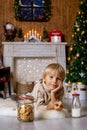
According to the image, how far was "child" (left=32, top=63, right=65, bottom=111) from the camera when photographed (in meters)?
2.39

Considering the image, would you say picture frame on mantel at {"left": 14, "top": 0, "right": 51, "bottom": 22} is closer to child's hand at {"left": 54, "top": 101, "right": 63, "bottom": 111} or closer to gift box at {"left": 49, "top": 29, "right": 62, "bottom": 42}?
gift box at {"left": 49, "top": 29, "right": 62, "bottom": 42}

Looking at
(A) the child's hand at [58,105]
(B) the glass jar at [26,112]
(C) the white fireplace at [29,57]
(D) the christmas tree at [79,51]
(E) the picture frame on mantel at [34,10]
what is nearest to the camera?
(B) the glass jar at [26,112]

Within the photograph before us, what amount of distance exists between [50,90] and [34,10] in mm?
5320

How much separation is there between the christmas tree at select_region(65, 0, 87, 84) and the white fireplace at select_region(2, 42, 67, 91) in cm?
53

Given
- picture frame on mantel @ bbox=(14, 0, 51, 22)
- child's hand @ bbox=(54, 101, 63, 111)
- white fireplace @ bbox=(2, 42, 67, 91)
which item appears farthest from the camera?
picture frame on mantel @ bbox=(14, 0, 51, 22)

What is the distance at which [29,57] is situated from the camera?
7.55 meters

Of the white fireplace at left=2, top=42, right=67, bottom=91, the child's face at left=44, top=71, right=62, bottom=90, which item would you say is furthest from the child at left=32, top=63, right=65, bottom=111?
the white fireplace at left=2, top=42, right=67, bottom=91

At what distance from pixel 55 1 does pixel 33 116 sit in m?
5.75

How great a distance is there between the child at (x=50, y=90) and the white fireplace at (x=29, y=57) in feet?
16.0

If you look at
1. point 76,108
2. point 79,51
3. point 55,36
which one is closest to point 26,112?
point 76,108

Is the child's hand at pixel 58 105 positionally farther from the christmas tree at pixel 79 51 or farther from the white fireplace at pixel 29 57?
the white fireplace at pixel 29 57

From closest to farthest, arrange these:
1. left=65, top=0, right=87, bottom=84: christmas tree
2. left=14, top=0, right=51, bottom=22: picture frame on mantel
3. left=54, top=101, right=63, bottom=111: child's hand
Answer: left=54, top=101, right=63, bottom=111: child's hand, left=65, top=0, right=87, bottom=84: christmas tree, left=14, top=0, right=51, bottom=22: picture frame on mantel

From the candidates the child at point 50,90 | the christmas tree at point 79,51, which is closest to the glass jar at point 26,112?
the child at point 50,90

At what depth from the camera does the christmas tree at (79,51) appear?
21.7ft
